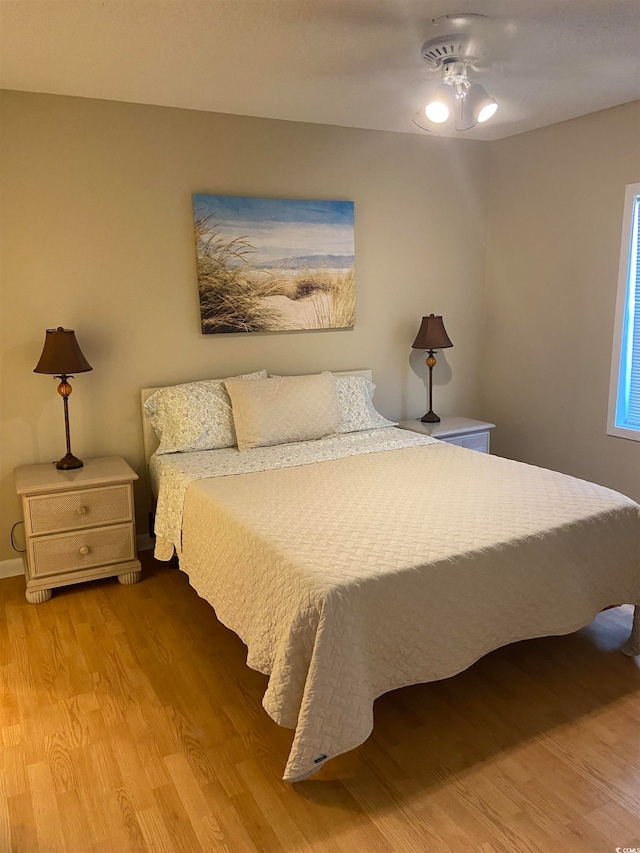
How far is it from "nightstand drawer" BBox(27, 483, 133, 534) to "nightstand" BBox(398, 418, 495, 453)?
183 centimetres

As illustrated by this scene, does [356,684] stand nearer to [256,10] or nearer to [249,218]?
[256,10]

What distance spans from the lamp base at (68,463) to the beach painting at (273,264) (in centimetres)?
100

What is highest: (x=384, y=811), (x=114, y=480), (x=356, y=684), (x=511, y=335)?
(x=511, y=335)

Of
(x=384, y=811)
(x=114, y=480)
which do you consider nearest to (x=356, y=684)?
(x=384, y=811)

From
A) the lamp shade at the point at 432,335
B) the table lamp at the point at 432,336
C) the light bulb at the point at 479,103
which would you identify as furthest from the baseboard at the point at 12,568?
the light bulb at the point at 479,103

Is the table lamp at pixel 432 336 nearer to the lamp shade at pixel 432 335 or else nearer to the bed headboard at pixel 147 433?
the lamp shade at pixel 432 335

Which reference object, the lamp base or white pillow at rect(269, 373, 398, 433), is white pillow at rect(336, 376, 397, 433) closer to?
white pillow at rect(269, 373, 398, 433)

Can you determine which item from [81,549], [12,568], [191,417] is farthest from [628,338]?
[12,568]

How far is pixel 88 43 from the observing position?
254 centimetres

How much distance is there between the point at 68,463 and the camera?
3.27 metres

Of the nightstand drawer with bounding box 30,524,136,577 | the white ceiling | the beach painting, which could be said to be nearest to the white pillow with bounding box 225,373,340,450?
the beach painting

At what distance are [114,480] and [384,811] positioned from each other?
6.43 ft

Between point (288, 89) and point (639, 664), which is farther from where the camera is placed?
point (288, 89)

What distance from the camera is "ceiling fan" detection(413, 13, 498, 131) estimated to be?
7.95ft
